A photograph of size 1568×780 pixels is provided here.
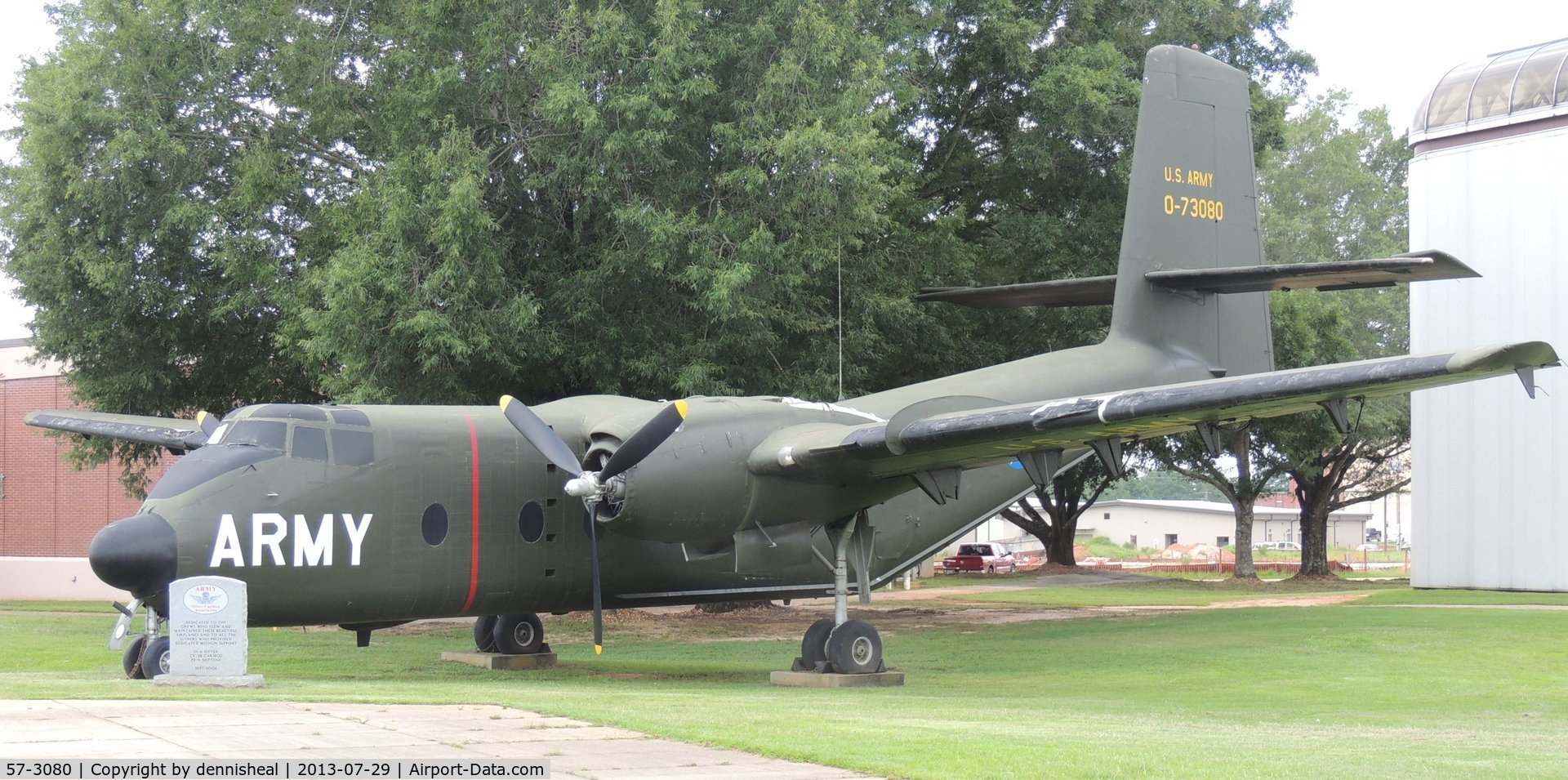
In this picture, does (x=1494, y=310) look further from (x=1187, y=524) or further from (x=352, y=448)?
(x=1187, y=524)

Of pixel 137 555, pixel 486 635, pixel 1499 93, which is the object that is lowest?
pixel 486 635

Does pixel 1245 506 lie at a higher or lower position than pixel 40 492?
lower

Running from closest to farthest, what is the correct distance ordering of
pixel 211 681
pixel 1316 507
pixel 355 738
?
pixel 355 738, pixel 211 681, pixel 1316 507

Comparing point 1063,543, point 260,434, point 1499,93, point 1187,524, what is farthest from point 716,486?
point 1187,524

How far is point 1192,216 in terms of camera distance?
2153cm

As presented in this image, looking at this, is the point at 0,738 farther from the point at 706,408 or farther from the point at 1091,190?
the point at 1091,190

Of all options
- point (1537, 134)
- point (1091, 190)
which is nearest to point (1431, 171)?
point (1537, 134)

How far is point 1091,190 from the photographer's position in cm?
2819

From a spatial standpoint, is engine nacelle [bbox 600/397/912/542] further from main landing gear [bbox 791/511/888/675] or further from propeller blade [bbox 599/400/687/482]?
main landing gear [bbox 791/511/888/675]

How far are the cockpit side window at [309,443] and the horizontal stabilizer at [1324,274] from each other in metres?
11.5

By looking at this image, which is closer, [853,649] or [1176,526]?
[853,649]

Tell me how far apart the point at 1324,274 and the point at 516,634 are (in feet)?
38.0

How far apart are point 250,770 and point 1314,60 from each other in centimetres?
2899

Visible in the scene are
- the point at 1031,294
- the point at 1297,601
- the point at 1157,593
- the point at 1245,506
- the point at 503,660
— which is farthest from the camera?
the point at 1245,506
